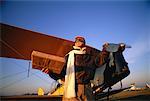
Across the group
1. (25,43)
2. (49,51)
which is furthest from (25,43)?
(49,51)

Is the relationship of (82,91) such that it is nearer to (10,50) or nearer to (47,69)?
(47,69)

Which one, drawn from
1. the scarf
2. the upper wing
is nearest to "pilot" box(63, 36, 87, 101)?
the scarf

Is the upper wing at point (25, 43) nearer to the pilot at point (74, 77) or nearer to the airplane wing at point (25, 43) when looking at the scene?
the airplane wing at point (25, 43)

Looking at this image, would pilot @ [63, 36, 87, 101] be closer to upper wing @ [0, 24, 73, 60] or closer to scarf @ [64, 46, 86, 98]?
scarf @ [64, 46, 86, 98]

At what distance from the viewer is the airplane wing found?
82.3 inches

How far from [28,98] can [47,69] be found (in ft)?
1.40

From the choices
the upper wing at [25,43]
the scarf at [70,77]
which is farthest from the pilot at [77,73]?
the upper wing at [25,43]

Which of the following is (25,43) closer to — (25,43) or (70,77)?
(25,43)

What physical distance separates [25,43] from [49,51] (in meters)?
0.30

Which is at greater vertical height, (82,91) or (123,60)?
(123,60)

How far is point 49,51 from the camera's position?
7.91 feet

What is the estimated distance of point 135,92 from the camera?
3639 mm

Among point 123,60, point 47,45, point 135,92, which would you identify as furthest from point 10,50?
point 135,92

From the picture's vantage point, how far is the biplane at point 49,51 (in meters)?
1.97
